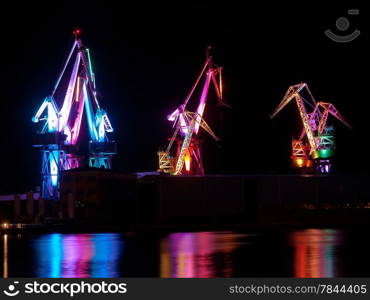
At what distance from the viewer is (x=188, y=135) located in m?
90.9

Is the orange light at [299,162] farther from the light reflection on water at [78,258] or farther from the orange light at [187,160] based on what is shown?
the light reflection on water at [78,258]

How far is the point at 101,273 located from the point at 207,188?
48.0m

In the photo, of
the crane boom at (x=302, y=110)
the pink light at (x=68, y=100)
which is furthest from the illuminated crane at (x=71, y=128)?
the crane boom at (x=302, y=110)

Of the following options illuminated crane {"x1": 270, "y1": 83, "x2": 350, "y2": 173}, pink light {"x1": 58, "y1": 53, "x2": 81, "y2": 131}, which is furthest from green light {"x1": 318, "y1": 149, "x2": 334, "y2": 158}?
pink light {"x1": 58, "y1": 53, "x2": 81, "y2": 131}

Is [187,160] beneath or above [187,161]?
above

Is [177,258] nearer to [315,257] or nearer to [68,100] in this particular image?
[315,257]

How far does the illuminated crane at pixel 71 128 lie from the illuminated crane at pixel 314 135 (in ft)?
76.3

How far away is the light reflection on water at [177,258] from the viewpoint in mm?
27141

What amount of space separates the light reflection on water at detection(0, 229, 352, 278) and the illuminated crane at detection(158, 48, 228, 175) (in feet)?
153

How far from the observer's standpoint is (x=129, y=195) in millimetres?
71938

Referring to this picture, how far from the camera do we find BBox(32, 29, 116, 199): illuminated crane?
8156 centimetres

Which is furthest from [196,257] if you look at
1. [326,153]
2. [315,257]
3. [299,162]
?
[299,162]

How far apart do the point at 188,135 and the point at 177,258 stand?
2315 inches

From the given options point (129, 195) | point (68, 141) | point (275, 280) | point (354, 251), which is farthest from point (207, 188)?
point (275, 280)
